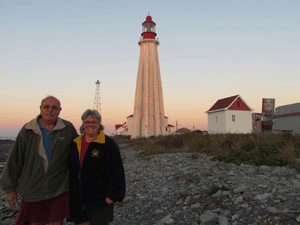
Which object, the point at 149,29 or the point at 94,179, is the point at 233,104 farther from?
the point at 94,179

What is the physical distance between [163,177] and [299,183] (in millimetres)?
4177

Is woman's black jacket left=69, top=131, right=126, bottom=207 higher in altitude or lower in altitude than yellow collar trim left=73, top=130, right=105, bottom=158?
lower

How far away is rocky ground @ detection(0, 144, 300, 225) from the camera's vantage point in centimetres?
430

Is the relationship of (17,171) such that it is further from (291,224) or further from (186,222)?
(291,224)

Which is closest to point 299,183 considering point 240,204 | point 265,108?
point 240,204

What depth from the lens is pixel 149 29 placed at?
3434cm

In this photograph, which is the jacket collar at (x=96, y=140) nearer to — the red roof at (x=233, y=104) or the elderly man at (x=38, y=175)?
the elderly man at (x=38, y=175)

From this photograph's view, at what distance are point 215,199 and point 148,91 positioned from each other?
1131 inches

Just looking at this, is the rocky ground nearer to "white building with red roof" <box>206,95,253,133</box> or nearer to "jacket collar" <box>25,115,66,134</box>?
"jacket collar" <box>25,115,66,134</box>

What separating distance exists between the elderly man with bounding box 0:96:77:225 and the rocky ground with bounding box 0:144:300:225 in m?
2.33

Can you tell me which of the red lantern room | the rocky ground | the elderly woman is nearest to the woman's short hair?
the elderly woman

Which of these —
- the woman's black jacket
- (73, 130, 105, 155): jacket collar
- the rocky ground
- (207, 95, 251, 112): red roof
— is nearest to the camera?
the woman's black jacket

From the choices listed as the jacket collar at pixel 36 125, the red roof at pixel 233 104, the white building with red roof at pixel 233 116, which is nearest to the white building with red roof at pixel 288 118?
the white building with red roof at pixel 233 116

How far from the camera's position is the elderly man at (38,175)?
10.2ft
